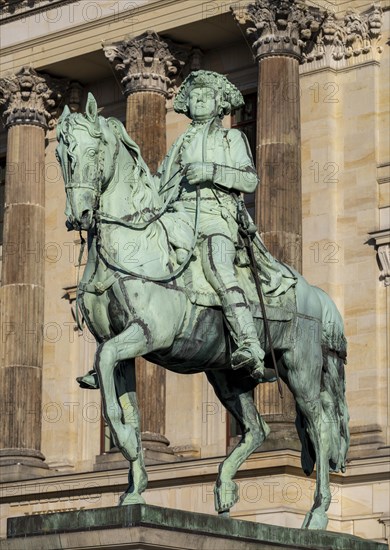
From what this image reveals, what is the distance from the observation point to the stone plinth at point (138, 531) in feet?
54.3

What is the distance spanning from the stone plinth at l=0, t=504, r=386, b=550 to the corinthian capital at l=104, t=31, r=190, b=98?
23.3 m

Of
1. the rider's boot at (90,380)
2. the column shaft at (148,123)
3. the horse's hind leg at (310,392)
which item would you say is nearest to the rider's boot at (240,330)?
the horse's hind leg at (310,392)

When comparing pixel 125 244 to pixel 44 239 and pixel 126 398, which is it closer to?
pixel 126 398

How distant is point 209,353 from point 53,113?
25.7 metres

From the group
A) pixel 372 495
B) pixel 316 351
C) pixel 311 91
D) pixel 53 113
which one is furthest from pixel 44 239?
Result: pixel 316 351

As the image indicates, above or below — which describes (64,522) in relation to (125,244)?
below

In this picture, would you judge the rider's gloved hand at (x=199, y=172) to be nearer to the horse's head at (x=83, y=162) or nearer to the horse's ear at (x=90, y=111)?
the horse's head at (x=83, y=162)

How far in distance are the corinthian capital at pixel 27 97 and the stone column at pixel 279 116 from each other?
6179 millimetres

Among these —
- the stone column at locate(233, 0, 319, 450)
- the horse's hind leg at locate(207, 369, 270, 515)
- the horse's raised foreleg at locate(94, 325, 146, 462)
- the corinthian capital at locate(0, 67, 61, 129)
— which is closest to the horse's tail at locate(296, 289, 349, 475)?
the horse's hind leg at locate(207, 369, 270, 515)

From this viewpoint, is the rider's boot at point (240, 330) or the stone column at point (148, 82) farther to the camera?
the stone column at point (148, 82)

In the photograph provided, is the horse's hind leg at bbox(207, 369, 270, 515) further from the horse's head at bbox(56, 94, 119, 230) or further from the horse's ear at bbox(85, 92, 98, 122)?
the horse's ear at bbox(85, 92, 98, 122)

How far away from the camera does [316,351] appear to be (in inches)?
775

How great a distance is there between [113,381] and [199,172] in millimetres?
2444

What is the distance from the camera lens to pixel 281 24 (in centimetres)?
3756
